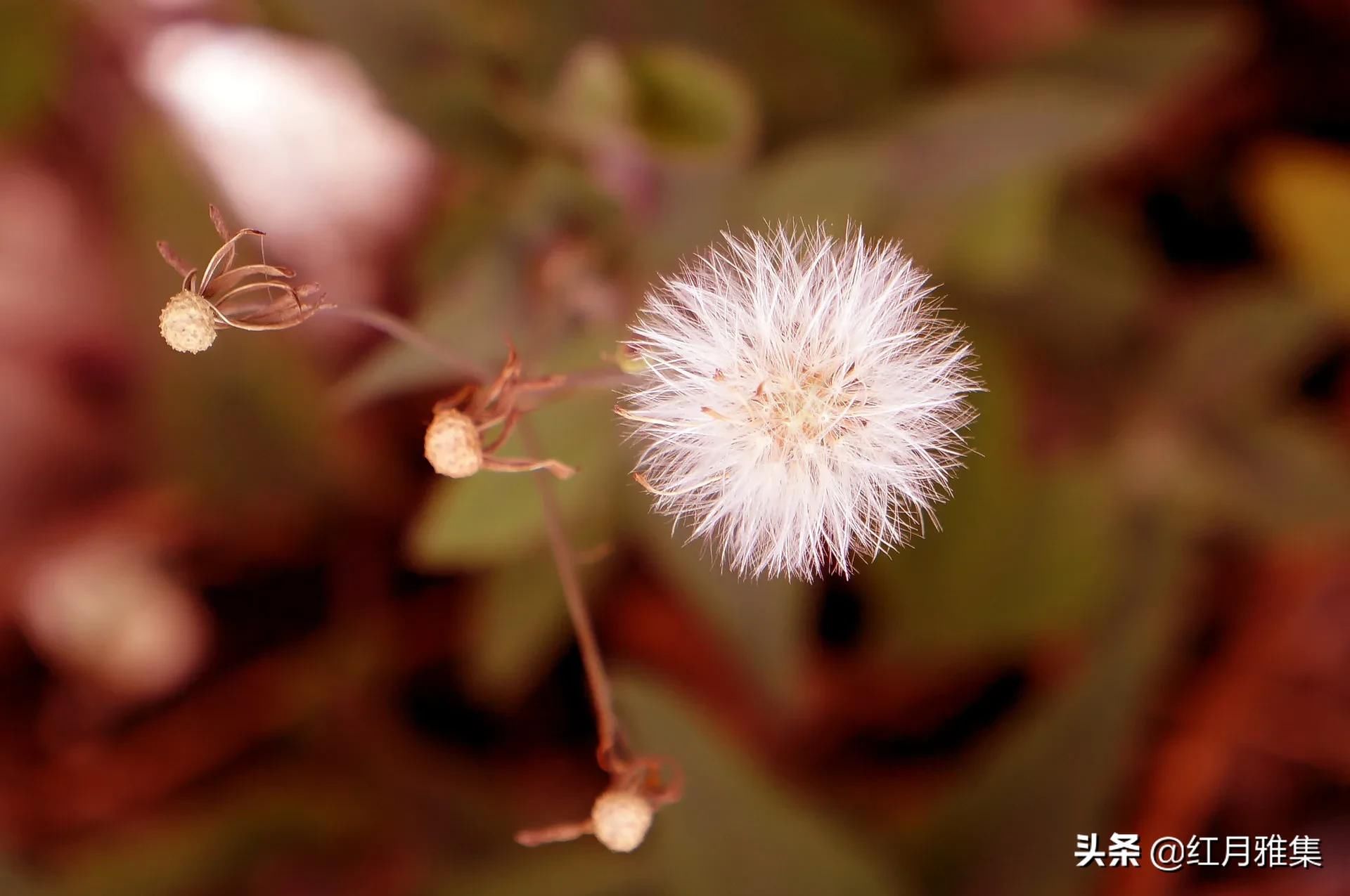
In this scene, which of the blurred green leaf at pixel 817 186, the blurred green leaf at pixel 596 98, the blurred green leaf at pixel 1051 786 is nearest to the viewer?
the blurred green leaf at pixel 596 98

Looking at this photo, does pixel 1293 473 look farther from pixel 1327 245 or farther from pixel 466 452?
pixel 466 452

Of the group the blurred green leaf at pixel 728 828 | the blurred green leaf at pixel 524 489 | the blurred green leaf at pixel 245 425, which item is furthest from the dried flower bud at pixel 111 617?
the blurred green leaf at pixel 728 828

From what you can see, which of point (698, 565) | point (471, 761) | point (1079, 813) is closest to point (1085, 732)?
point (1079, 813)

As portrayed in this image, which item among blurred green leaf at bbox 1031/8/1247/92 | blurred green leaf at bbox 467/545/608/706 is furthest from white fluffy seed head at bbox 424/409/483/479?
blurred green leaf at bbox 1031/8/1247/92

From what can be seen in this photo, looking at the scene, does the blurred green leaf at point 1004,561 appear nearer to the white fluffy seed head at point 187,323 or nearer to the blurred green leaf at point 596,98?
the blurred green leaf at point 596,98

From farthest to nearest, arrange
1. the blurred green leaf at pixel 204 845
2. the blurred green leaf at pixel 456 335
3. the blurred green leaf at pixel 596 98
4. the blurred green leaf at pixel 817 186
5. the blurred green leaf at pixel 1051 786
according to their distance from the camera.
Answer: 1. the blurred green leaf at pixel 204 845
2. the blurred green leaf at pixel 1051 786
3. the blurred green leaf at pixel 817 186
4. the blurred green leaf at pixel 596 98
5. the blurred green leaf at pixel 456 335

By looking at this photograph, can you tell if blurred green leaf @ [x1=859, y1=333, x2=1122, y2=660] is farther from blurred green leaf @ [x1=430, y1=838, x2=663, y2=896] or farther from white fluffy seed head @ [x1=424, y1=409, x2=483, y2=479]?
white fluffy seed head @ [x1=424, y1=409, x2=483, y2=479]

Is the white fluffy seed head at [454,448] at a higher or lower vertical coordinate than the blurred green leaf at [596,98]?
lower

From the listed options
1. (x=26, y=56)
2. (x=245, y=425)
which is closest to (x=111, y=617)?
(x=245, y=425)
